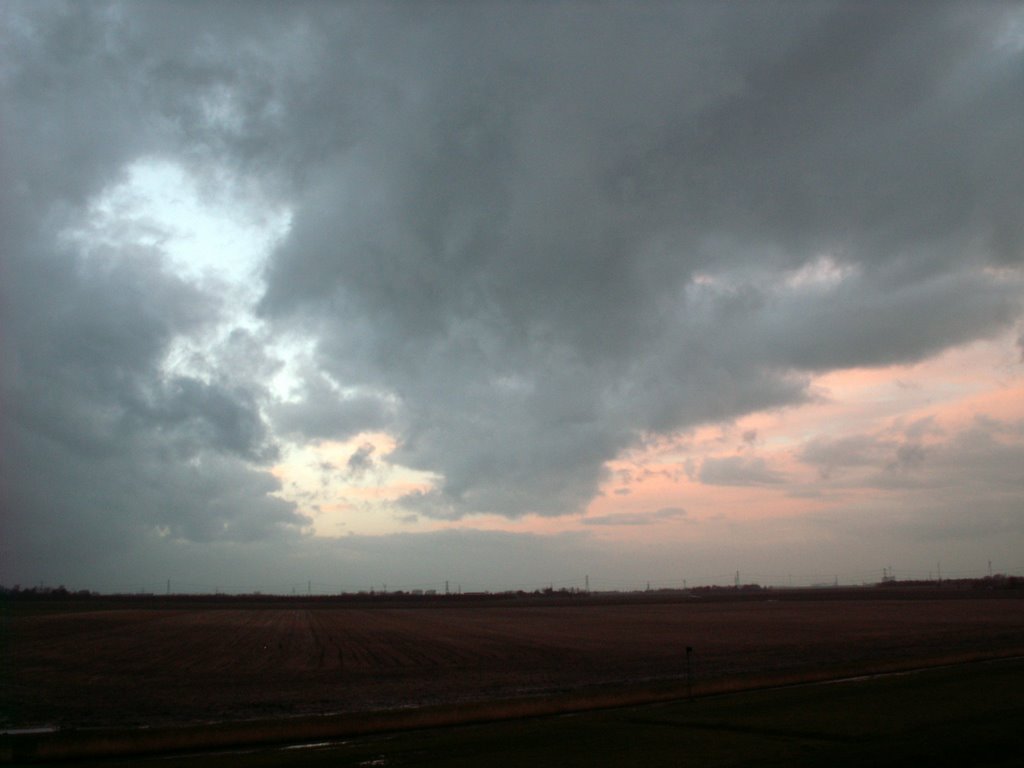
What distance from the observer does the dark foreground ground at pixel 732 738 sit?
16812mm

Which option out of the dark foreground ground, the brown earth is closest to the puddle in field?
the brown earth

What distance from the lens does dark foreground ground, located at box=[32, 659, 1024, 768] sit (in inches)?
662

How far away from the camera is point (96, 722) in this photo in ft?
79.7

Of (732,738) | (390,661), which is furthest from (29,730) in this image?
(390,661)

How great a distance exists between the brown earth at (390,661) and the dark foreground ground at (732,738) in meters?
6.09

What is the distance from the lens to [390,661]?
4291 centimetres

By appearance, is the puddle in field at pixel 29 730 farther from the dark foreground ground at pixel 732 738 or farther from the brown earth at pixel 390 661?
the dark foreground ground at pixel 732 738

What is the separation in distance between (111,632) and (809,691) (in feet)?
190

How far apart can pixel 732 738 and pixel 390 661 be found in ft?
89.2

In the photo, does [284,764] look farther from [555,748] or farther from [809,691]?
[809,691]

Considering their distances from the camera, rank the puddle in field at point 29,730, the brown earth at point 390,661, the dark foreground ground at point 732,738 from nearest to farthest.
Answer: the dark foreground ground at point 732,738 → the puddle in field at point 29,730 → the brown earth at point 390,661

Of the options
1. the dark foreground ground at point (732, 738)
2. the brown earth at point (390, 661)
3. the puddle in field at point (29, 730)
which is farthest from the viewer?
the brown earth at point (390, 661)

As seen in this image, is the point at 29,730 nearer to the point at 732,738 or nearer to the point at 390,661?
the point at 732,738

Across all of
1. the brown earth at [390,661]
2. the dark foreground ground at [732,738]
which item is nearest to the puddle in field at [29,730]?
the brown earth at [390,661]
